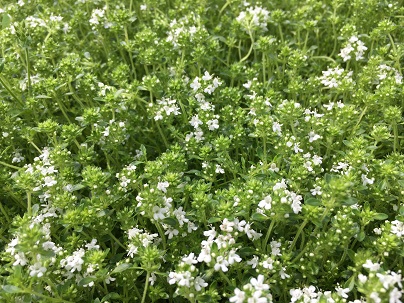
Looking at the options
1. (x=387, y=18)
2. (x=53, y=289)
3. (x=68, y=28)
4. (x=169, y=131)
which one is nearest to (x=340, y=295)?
(x=53, y=289)

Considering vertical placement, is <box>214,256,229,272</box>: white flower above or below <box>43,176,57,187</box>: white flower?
below

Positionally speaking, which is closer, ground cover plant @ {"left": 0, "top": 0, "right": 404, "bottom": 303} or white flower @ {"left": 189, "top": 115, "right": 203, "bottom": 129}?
ground cover plant @ {"left": 0, "top": 0, "right": 404, "bottom": 303}

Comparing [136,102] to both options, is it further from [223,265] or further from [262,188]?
[223,265]

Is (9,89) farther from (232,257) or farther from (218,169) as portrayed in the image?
(232,257)

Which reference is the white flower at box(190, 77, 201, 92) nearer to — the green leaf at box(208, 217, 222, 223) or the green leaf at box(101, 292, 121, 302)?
the green leaf at box(208, 217, 222, 223)

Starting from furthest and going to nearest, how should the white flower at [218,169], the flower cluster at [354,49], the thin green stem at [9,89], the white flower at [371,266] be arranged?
the flower cluster at [354,49], the thin green stem at [9,89], the white flower at [218,169], the white flower at [371,266]

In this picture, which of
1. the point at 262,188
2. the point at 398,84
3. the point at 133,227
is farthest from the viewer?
the point at 398,84

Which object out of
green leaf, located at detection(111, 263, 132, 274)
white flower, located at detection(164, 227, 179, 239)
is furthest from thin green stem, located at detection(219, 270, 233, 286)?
green leaf, located at detection(111, 263, 132, 274)

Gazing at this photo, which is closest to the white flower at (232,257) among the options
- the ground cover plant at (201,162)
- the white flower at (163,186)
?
the ground cover plant at (201,162)

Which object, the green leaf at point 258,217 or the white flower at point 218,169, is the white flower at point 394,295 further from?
the white flower at point 218,169
